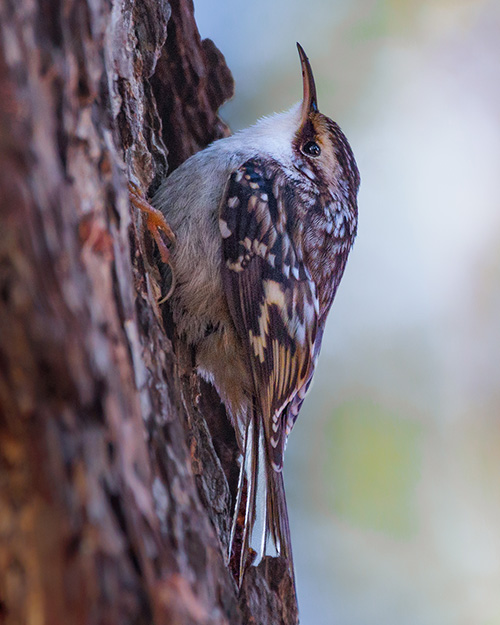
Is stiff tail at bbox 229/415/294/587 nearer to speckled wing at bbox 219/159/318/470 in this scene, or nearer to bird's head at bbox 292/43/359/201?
speckled wing at bbox 219/159/318/470

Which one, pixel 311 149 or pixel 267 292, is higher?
pixel 311 149

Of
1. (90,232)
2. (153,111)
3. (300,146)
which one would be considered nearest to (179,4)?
(153,111)

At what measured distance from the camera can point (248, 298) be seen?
1.36 meters

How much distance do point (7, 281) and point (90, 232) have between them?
12 centimetres

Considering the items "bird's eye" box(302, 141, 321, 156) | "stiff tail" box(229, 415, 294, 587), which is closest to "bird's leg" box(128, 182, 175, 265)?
"stiff tail" box(229, 415, 294, 587)

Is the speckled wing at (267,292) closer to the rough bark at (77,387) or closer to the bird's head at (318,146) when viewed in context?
the bird's head at (318,146)

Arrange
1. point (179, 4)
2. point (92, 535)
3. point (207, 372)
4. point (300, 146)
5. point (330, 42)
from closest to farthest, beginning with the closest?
point (92, 535), point (207, 372), point (179, 4), point (300, 146), point (330, 42)

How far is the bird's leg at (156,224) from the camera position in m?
1.25

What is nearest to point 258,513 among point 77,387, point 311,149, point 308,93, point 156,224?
point 156,224

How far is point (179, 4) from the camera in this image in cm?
155

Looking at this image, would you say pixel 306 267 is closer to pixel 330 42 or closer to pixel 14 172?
pixel 330 42

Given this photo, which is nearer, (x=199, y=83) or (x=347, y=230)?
(x=199, y=83)

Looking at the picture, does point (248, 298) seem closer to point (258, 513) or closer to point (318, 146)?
point (258, 513)

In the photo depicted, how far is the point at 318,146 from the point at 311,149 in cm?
2
